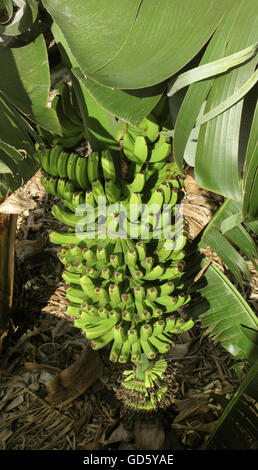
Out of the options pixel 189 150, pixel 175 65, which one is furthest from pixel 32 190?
pixel 175 65

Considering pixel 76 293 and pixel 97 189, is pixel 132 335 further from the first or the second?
pixel 97 189

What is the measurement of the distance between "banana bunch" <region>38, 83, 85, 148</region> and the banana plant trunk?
0.43 metres

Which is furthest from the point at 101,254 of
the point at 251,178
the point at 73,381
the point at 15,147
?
the point at 73,381

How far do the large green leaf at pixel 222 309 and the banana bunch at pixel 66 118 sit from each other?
549 millimetres

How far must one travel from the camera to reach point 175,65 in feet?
1.73

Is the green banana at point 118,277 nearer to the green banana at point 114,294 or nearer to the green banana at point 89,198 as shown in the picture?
the green banana at point 114,294

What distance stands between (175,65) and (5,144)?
0.32 m

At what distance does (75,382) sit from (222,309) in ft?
2.08

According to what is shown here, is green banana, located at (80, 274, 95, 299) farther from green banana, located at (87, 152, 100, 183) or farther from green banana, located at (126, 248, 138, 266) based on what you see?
green banana, located at (87, 152, 100, 183)

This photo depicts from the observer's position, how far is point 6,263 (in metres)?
1.39

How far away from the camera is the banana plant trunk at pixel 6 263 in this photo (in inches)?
51.6

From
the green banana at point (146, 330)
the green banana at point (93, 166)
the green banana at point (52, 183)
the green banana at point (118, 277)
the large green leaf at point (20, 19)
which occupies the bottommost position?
the green banana at point (146, 330)

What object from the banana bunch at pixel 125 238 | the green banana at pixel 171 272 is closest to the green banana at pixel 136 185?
the banana bunch at pixel 125 238

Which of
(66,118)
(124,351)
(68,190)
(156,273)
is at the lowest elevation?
(124,351)
